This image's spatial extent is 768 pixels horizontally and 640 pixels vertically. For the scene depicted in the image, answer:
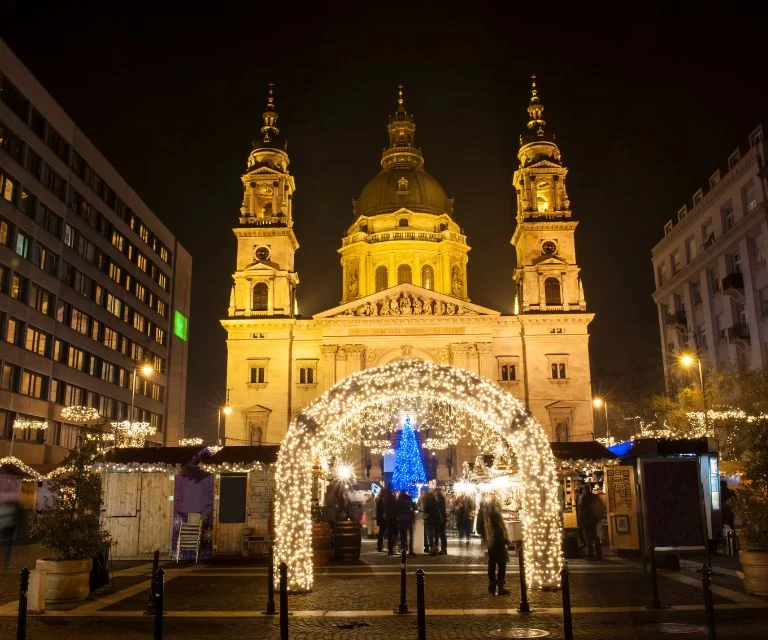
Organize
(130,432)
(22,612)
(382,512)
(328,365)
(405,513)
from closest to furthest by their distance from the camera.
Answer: (22,612), (405,513), (382,512), (130,432), (328,365)

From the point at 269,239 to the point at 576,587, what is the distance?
5030cm

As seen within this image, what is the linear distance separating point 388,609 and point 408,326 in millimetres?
46729

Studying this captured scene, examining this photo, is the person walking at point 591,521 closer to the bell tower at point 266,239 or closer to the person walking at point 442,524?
the person walking at point 442,524

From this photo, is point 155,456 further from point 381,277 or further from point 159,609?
point 381,277

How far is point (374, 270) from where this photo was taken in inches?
2813

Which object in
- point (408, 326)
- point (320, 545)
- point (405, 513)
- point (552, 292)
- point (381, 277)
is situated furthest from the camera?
point (381, 277)

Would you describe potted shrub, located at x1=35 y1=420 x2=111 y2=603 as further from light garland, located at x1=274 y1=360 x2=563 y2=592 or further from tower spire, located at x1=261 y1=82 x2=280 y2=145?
tower spire, located at x1=261 y1=82 x2=280 y2=145

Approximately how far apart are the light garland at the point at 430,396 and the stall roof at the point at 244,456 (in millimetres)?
8080

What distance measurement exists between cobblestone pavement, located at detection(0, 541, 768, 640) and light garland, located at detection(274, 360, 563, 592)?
2.37 ft

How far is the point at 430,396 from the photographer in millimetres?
15938

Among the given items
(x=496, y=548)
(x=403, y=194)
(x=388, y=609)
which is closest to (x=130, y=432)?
(x=496, y=548)

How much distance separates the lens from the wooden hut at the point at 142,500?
23.4 metres

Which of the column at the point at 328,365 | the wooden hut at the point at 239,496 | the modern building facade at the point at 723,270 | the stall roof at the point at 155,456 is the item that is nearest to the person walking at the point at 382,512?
the wooden hut at the point at 239,496

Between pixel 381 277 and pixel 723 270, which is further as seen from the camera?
pixel 381 277
